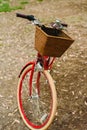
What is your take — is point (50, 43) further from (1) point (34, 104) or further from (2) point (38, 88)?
(1) point (34, 104)

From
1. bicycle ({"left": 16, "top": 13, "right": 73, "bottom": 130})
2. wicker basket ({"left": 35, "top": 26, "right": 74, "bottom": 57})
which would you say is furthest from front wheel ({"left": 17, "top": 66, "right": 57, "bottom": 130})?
wicker basket ({"left": 35, "top": 26, "right": 74, "bottom": 57})

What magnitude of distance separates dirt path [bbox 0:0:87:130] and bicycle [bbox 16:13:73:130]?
186mm

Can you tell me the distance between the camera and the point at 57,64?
23.1ft

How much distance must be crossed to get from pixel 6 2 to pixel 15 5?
0.47 meters

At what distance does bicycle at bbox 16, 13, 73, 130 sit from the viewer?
422 centimetres

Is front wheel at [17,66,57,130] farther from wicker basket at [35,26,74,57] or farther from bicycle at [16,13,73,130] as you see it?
wicker basket at [35,26,74,57]

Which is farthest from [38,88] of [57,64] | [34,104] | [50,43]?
[57,64]

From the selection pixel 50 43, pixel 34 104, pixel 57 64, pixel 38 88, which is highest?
pixel 50 43

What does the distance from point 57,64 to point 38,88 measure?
6.74 feet

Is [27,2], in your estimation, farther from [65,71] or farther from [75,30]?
[65,71]

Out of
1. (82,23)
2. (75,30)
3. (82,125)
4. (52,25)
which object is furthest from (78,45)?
(52,25)

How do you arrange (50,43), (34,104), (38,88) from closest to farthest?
(50,43) → (38,88) → (34,104)

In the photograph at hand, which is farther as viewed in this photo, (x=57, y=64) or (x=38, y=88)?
(x=57, y=64)

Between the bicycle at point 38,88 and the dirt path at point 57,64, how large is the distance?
19 cm
